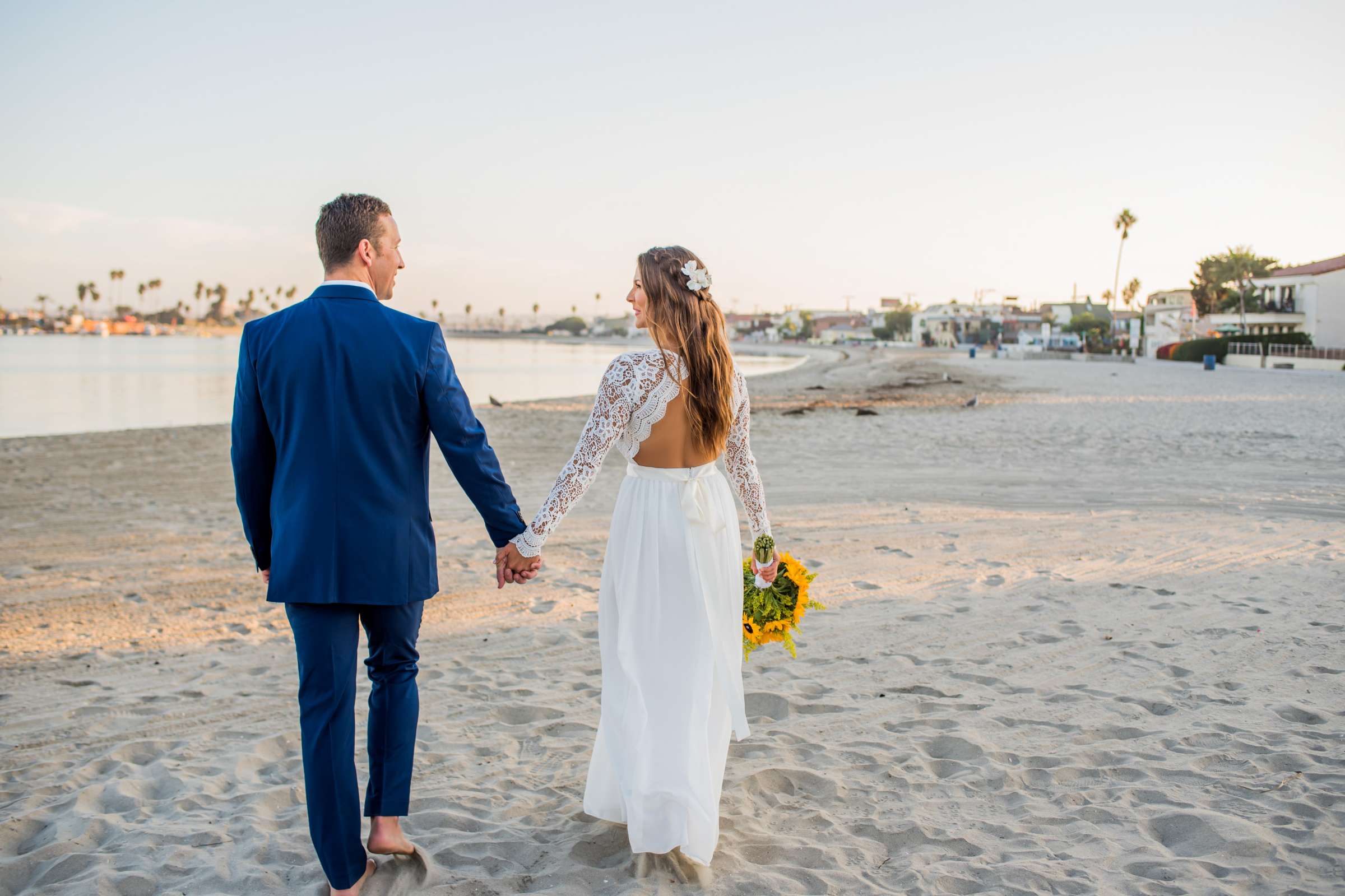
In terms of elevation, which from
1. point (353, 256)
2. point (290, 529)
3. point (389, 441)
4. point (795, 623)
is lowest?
point (795, 623)

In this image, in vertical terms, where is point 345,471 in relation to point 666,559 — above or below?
above

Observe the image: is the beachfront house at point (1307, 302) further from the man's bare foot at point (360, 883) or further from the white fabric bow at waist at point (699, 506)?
the man's bare foot at point (360, 883)

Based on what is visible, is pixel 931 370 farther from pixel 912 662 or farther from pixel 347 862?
pixel 347 862

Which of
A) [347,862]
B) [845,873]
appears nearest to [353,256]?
[347,862]

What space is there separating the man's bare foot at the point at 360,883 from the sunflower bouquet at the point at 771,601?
1.38 m

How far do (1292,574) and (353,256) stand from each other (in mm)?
6426

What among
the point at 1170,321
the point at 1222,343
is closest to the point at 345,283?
the point at 1222,343

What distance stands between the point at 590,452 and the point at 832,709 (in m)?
2.04

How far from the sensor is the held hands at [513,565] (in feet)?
9.31

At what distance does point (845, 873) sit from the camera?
2883mm

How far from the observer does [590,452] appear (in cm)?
296

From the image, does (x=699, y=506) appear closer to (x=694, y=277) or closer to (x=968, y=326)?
(x=694, y=277)

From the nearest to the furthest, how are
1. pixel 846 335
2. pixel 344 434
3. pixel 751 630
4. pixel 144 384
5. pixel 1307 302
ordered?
1. pixel 344 434
2. pixel 751 630
3. pixel 144 384
4. pixel 1307 302
5. pixel 846 335

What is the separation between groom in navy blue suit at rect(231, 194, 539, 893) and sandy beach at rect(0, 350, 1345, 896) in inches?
25.8
